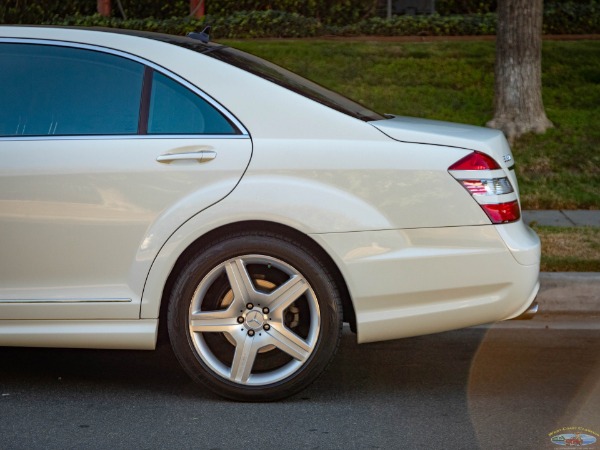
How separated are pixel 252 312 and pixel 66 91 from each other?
129 cm

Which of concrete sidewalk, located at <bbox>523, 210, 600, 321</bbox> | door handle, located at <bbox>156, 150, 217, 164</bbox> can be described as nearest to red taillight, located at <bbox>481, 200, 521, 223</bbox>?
door handle, located at <bbox>156, 150, 217, 164</bbox>

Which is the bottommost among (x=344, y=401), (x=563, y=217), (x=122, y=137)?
(x=563, y=217)

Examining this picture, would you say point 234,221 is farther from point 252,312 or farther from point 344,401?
point 344,401

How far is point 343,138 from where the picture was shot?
15.8 feet

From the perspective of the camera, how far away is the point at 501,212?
4848 mm

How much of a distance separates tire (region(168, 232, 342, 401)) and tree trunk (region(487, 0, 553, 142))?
21.7 feet

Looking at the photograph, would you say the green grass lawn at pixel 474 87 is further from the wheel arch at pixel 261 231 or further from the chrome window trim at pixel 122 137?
the chrome window trim at pixel 122 137

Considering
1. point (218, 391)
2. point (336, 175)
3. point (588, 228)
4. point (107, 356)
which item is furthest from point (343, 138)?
point (588, 228)

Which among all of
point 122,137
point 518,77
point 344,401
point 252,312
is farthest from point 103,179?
point 518,77

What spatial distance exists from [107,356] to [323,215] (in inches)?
66.7

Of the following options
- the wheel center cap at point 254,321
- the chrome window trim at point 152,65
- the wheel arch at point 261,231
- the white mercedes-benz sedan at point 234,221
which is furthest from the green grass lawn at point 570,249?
the chrome window trim at point 152,65

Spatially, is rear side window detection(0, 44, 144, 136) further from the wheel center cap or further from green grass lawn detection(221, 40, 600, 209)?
green grass lawn detection(221, 40, 600, 209)

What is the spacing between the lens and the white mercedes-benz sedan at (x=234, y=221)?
15.7 feet

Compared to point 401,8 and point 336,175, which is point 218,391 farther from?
point 401,8
